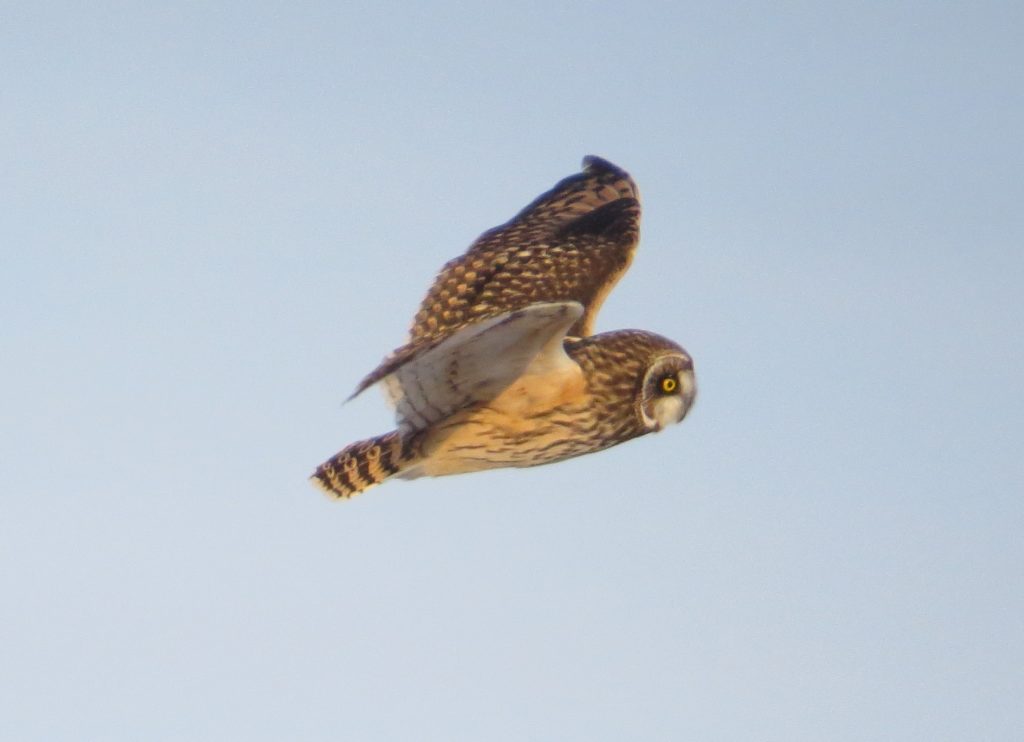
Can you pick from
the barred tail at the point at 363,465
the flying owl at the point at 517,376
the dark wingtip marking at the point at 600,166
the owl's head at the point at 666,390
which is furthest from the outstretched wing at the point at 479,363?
the dark wingtip marking at the point at 600,166

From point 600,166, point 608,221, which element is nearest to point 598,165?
point 600,166

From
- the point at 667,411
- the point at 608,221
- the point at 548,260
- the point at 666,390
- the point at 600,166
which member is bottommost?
the point at 667,411

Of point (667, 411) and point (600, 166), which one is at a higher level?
point (600, 166)

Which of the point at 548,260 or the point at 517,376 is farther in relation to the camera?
the point at 548,260

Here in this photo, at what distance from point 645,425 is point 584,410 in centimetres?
49

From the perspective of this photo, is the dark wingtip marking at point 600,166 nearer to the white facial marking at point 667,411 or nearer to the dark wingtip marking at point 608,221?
the dark wingtip marking at point 608,221

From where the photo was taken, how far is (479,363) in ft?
30.7

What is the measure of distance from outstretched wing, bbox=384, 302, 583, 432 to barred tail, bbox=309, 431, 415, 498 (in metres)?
0.24

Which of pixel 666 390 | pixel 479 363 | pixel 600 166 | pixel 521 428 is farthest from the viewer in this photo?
pixel 600 166

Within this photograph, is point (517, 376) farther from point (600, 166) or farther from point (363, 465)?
point (600, 166)

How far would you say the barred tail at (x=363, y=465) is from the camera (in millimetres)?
10078

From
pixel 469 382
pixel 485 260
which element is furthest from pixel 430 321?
pixel 469 382

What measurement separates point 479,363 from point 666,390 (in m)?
1.45

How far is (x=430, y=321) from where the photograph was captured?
1100 cm
